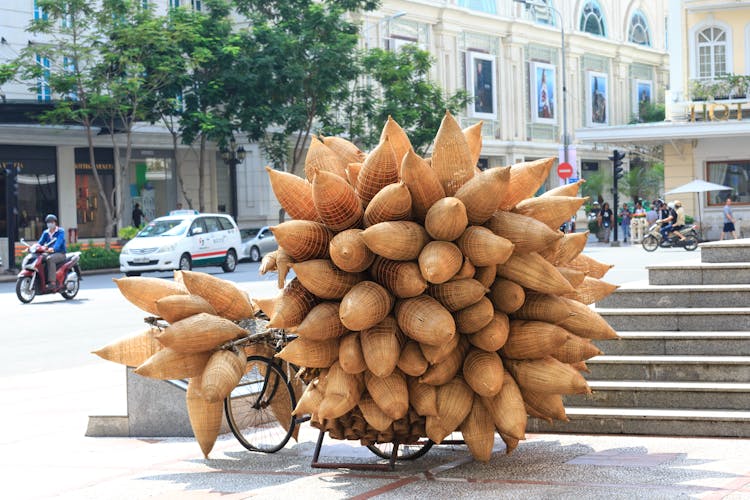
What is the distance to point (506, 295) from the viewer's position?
652cm

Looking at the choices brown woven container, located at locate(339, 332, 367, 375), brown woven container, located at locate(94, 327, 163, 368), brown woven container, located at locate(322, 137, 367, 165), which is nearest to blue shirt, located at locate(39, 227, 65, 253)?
brown woven container, located at locate(94, 327, 163, 368)

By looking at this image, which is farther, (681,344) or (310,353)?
(681,344)

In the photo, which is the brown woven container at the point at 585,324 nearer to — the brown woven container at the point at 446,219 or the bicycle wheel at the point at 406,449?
the brown woven container at the point at 446,219

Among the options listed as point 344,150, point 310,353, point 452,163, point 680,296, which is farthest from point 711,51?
point 310,353

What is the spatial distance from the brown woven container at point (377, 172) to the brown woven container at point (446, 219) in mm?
379

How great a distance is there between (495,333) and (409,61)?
4085cm

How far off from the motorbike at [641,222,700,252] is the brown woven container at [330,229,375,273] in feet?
106

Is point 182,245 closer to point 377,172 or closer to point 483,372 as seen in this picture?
point 377,172

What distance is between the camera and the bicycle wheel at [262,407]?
7.68 m

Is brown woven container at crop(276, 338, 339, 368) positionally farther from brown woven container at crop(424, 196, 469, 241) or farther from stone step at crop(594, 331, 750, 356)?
stone step at crop(594, 331, 750, 356)

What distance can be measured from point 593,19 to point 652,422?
215 ft

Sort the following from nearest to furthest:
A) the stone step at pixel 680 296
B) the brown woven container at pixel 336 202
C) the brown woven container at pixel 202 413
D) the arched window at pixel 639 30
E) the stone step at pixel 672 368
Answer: the brown woven container at pixel 336 202 < the brown woven container at pixel 202 413 < the stone step at pixel 672 368 < the stone step at pixel 680 296 < the arched window at pixel 639 30

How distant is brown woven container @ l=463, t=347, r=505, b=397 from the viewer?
6.40 meters

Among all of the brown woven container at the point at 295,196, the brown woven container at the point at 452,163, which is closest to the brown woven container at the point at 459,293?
the brown woven container at the point at 452,163
